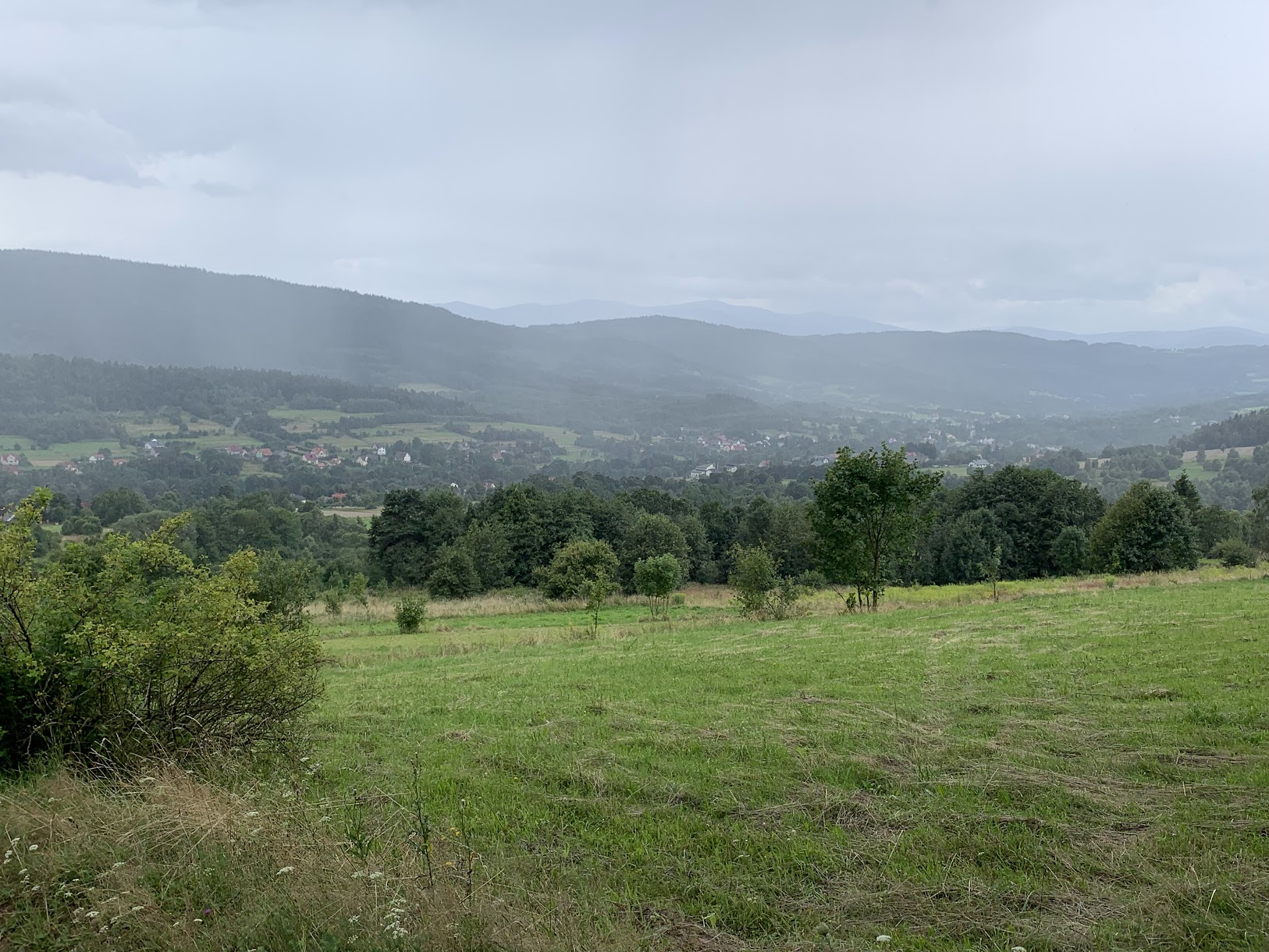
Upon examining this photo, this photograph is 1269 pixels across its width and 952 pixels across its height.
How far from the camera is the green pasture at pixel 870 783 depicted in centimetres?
439

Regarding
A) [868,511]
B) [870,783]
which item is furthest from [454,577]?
[870,783]

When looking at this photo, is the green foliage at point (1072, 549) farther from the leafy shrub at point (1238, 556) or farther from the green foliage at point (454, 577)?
the green foliage at point (454, 577)

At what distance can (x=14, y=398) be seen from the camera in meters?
182

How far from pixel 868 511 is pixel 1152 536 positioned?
2528 centimetres

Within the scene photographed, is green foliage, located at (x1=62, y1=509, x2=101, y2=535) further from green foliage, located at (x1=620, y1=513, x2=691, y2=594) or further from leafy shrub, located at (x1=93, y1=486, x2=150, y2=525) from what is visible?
green foliage, located at (x1=620, y1=513, x2=691, y2=594)

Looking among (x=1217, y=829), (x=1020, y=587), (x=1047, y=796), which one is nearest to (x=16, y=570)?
(x=1047, y=796)

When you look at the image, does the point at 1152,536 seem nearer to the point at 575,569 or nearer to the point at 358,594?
the point at 575,569

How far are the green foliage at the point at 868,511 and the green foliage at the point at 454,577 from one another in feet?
77.0

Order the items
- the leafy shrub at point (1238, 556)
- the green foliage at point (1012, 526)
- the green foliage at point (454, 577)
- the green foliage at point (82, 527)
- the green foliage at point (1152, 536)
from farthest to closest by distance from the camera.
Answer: the green foliage at point (82, 527) → the green foliage at point (1012, 526) → the green foliage at point (454, 577) → the green foliage at point (1152, 536) → the leafy shrub at point (1238, 556)

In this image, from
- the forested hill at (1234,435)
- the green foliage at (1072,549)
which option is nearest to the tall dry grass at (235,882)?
the green foliage at (1072,549)

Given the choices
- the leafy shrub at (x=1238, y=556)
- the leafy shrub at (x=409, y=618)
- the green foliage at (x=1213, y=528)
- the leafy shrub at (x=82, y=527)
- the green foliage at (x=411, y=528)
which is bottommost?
the leafy shrub at (x=82, y=527)

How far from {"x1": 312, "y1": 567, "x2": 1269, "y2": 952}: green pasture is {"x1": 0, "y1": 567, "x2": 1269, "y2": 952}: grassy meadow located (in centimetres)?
3

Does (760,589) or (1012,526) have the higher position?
(760,589)

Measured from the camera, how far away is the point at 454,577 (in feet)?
134
